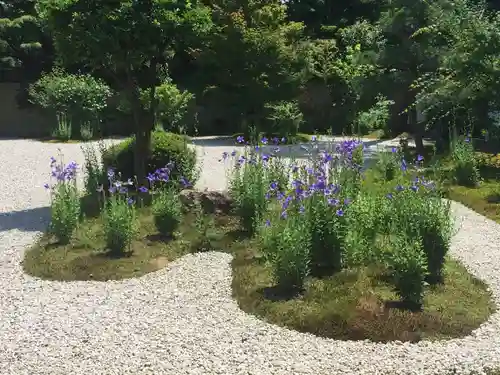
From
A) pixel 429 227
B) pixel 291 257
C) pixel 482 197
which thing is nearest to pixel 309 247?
pixel 291 257

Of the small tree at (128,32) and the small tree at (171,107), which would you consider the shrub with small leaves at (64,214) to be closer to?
the small tree at (128,32)

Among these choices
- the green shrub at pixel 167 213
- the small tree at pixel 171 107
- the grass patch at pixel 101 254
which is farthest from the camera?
the small tree at pixel 171 107

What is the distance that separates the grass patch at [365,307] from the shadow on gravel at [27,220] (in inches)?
111

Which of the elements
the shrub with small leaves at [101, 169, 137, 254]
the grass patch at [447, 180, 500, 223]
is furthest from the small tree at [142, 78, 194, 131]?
the shrub with small leaves at [101, 169, 137, 254]

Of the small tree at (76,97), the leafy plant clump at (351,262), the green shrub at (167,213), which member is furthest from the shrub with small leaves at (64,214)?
the small tree at (76,97)

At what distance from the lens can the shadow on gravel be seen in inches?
278

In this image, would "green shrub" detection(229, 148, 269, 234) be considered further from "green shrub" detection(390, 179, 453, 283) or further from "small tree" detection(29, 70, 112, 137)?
"small tree" detection(29, 70, 112, 137)

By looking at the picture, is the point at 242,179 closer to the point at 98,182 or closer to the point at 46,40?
the point at 98,182

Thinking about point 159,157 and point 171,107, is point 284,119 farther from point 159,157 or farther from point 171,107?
point 159,157

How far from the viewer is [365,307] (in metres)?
4.43

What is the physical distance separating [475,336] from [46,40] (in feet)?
52.3

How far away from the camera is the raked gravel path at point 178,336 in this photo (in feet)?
12.5

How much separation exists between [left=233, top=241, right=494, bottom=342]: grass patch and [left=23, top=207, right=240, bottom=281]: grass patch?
3.05 ft

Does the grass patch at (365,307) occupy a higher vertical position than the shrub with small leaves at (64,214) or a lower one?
lower
